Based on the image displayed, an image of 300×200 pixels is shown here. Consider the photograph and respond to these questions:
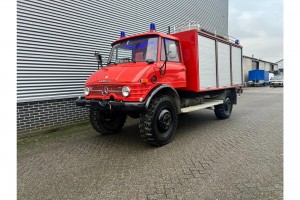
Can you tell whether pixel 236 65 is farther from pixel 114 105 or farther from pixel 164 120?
pixel 114 105

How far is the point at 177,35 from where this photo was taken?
6.53 m

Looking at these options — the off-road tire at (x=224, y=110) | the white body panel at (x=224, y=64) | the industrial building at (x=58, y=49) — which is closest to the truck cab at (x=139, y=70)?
the white body panel at (x=224, y=64)

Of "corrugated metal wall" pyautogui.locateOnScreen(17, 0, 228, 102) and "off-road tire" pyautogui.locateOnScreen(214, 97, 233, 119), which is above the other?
"corrugated metal wall" pyautogui.locateOnScreen(17, 0, 228, 102)

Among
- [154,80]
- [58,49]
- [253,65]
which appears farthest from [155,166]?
[253,65]

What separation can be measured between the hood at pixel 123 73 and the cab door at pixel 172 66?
0.58m

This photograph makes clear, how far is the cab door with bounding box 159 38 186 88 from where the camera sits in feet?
17.9

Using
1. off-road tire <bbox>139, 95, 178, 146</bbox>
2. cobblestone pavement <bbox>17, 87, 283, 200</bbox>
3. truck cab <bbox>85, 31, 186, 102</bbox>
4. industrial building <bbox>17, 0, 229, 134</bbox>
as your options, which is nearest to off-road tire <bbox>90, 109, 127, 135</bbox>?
cobblestone pavement <bbox>17, 87, 283, 200</bbox>

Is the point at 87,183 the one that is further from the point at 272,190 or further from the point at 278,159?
the point at 278,159

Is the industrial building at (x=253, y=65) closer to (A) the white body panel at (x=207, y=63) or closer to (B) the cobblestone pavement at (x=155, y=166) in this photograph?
(A) the white body panel at (x=207, y=63)

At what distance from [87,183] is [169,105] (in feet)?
8.77

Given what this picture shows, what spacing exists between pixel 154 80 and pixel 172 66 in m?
0.87

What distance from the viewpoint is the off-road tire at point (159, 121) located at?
Result: 193 inches

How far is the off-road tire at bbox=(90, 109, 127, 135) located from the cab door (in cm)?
171

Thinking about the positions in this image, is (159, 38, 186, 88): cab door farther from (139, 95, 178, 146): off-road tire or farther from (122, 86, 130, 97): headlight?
(122, 86, 130, 97): headlight
